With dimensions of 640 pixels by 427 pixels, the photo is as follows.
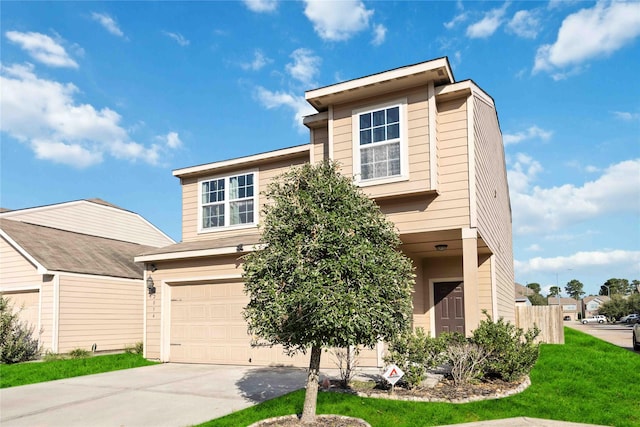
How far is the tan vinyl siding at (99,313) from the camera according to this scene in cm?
1484

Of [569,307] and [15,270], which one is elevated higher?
[15,270]

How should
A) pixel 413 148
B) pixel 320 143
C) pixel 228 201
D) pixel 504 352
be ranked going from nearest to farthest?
1. pixel 504 352
2. pixel 413 148
3. pixel 320 143
4. pixel 228 201

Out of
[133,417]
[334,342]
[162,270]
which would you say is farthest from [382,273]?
[162,270]

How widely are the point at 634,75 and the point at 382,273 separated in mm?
10465

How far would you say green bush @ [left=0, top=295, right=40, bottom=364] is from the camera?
13.6m

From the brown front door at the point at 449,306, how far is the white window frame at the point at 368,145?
15.4 ft

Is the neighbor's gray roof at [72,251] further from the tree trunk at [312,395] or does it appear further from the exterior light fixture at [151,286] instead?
the tree trunk at [312,395]

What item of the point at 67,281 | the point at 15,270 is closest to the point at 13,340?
the point at 67,281

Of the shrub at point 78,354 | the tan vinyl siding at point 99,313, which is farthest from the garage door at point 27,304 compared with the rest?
the shrub at point 78,354

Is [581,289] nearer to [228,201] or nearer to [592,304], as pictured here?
[592,304]

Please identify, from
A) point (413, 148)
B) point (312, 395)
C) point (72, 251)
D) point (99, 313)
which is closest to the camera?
point (312, 395)

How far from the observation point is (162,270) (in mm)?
13688

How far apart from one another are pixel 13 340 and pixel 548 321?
16.5m

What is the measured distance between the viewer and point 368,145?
34.3 ft
